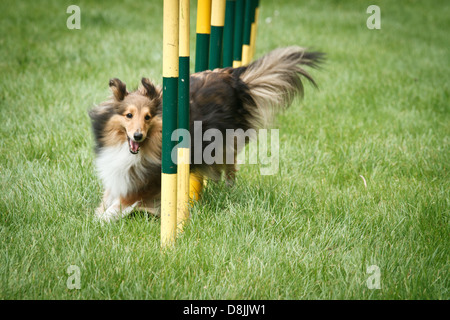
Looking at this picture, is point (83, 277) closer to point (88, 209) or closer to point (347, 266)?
point (88, 209)

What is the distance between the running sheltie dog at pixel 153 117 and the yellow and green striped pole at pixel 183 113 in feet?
1.09

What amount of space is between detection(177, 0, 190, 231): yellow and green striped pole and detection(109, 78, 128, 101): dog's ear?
1.95 ft

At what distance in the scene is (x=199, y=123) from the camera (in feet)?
10.2

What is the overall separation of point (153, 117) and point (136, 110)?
0.40 ft

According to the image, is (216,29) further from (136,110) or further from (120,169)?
(120,169)

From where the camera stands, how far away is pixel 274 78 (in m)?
3.48

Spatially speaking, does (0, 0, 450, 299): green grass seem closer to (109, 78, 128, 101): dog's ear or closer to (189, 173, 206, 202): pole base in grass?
(189, 173, 206, 202): pole base in grass

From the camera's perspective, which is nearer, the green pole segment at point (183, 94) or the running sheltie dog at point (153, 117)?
the green pole segment at point (183, 94)

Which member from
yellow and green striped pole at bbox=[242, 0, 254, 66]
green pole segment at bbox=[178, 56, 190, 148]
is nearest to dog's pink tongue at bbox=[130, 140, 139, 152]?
green pole segment at bbox=[178, 56, 190, 148]

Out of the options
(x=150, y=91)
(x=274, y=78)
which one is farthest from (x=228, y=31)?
(x=150, y=91)

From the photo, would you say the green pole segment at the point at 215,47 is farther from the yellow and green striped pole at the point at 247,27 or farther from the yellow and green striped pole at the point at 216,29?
the yellow and green striped pole at the point at 247,27

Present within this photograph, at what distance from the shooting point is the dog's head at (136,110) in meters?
2.86

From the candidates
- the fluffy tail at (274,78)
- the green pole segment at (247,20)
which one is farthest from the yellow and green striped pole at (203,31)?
the green pole segment at (247,20)
